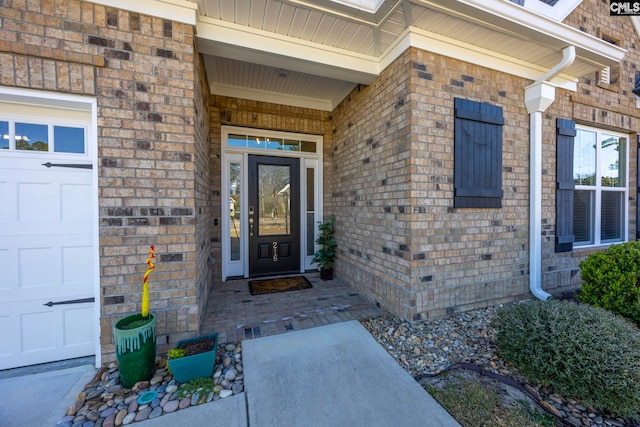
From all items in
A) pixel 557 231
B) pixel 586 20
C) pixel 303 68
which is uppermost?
pixel 586 20

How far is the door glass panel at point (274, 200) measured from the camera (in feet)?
13.9

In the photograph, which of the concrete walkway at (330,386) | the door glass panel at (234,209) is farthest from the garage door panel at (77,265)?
the door glass panel at (234,209)

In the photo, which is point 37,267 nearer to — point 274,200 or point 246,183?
point 246,183

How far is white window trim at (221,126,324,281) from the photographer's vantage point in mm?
3979

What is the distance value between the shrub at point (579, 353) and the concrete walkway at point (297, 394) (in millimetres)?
839

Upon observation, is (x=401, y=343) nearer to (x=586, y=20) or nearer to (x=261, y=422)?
(x=261, y=422)

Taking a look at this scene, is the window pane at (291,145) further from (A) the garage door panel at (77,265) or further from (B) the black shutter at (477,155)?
(A) the garage door panel at (77,265)

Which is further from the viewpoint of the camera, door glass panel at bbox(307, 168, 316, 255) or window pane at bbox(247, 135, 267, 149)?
door glass panel at bbox(307, 168, 316, 255)

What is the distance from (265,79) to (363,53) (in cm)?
146

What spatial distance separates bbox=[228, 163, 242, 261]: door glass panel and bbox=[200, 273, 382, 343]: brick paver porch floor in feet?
2.08

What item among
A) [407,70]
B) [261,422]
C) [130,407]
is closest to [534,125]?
[407,70]

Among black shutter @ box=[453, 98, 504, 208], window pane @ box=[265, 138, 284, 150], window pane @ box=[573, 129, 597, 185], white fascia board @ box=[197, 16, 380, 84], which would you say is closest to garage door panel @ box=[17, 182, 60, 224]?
white fascia board @ box=[197, 16, 380, 84]

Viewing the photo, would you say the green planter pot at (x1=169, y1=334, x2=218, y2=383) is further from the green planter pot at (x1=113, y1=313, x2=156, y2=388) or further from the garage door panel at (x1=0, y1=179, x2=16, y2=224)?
the garage door panel at (x1=0, y1=179, x2=16, y2=224)

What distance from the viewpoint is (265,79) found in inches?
141
